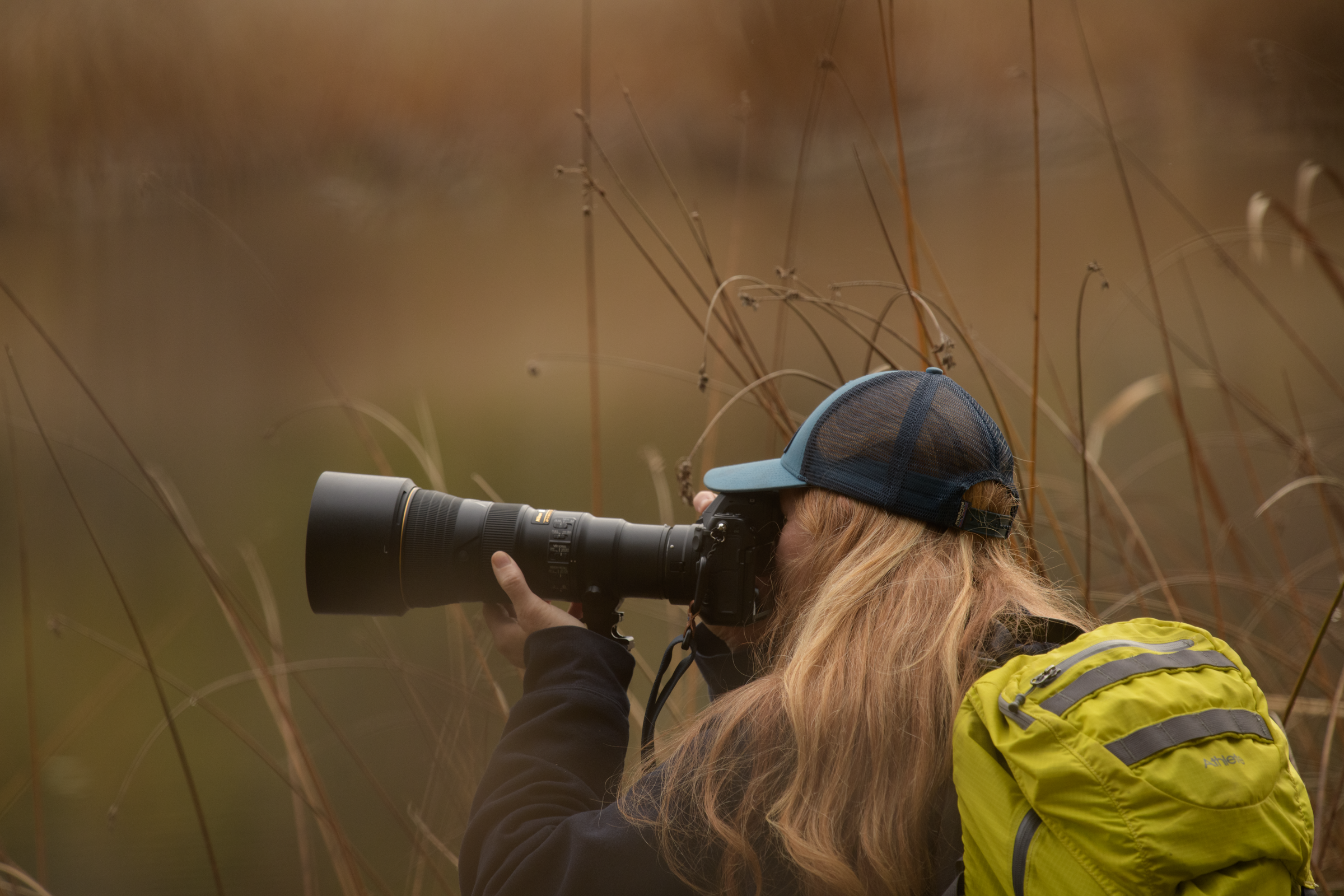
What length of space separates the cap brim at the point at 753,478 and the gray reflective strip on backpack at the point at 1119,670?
0.26 m

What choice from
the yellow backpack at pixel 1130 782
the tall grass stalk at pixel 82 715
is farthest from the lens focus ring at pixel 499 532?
the tall grass stalk at pixel 82 715

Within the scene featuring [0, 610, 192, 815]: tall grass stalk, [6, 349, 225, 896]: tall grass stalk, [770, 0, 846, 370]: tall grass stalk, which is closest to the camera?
[6, 349, 225, 896]: tall grass stalk

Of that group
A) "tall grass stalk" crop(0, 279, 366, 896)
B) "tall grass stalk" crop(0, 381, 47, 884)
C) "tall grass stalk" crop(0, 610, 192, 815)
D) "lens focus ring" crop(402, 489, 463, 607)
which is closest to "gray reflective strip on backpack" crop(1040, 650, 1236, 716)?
"lens focus ring" crop(402, 489, 463, 607)

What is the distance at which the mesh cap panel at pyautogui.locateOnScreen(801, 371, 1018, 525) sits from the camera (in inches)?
26.0

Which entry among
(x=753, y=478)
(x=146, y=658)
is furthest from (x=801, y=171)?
(x=146, y=658)

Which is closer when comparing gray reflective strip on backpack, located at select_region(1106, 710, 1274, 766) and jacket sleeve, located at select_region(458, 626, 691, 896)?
gray reflective strip on backpack, located at select_region(1106, 710, 1274, 766)

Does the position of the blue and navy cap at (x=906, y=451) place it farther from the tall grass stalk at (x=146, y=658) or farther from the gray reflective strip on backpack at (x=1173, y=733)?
the tall grass stalk at (x=146, y=658)

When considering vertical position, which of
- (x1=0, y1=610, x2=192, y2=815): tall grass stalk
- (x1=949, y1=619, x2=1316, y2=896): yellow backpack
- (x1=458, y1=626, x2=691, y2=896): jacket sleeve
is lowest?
(x1=0, y1=610, x2=192, y2=815): tall grass stalk

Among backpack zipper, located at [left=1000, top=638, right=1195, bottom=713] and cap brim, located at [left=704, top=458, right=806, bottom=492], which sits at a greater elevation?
cap brim, located at [left=704, top=458, right=806, bottom=492]

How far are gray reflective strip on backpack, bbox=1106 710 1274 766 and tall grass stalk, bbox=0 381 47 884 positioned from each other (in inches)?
43.4

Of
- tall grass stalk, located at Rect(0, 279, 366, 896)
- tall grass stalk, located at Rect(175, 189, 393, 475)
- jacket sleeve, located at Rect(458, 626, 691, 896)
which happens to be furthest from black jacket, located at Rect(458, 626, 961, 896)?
tall grass stalk, located at Rect(175, 189, 393, 475)

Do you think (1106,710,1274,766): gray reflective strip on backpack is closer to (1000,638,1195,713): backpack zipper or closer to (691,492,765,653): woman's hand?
(1000,638,1195,713): backpack zipper

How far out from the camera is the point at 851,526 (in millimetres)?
673

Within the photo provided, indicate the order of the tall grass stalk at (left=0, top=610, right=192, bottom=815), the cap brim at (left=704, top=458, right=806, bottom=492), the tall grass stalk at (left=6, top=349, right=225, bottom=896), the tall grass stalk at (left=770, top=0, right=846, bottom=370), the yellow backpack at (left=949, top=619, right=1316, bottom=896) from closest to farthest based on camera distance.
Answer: the yellow backpack at (left=949, top=619, right=1316, bottom=896), the cap brim at (left=704, top=458, right=806, bottom=492), the tall grass stalk at (left=6, top=349, right=225, bottom=896), the tall grass stalk at (left=770, top=0, right=846, bottom=370), the tall grass stalk at (left=0, top=610, right=192, bottom=815)
